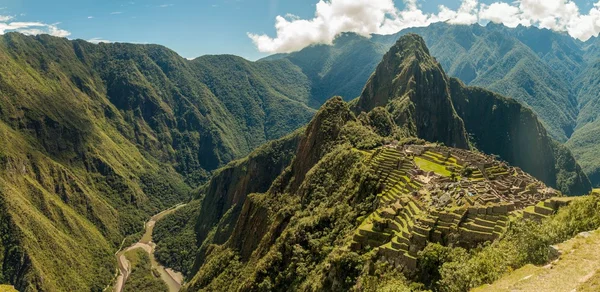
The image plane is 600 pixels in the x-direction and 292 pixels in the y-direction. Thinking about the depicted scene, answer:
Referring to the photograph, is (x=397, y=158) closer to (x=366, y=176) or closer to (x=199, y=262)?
(x=366, y=176)

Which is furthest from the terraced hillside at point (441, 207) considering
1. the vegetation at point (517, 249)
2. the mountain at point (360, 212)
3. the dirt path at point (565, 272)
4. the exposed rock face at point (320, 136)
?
the exposed rock face at point (320, 136)

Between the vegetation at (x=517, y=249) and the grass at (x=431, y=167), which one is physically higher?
the grass at (x=431, y=167)

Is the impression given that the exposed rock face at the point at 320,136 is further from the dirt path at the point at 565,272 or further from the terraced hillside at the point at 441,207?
the dirt path at the point at 565,272

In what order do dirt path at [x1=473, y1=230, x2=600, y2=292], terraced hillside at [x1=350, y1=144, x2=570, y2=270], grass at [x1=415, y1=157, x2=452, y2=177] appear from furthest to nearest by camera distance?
grass at [x1=415, y1=157, x2=452, y2=177], terraced hillside at [x1=350, y1=144, x2=570, y2=270], dirt path at [x1=473, y1=230, x2=600, y2=292]

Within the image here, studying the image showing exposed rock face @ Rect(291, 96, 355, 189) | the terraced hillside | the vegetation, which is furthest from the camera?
exposed rock face @ Rect(291, 96, 355, 189)

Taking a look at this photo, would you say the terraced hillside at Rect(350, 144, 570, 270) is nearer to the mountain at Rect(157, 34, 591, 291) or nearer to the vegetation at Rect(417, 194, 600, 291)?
the mountain at Rect(157, 34, 591, 291)


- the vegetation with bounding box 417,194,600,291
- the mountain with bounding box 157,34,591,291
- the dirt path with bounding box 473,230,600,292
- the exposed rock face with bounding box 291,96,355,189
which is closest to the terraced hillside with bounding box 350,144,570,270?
the mountain with bounding box 157,34,591,291

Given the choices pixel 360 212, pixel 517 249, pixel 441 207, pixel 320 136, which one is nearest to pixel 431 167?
pixel 360 212
